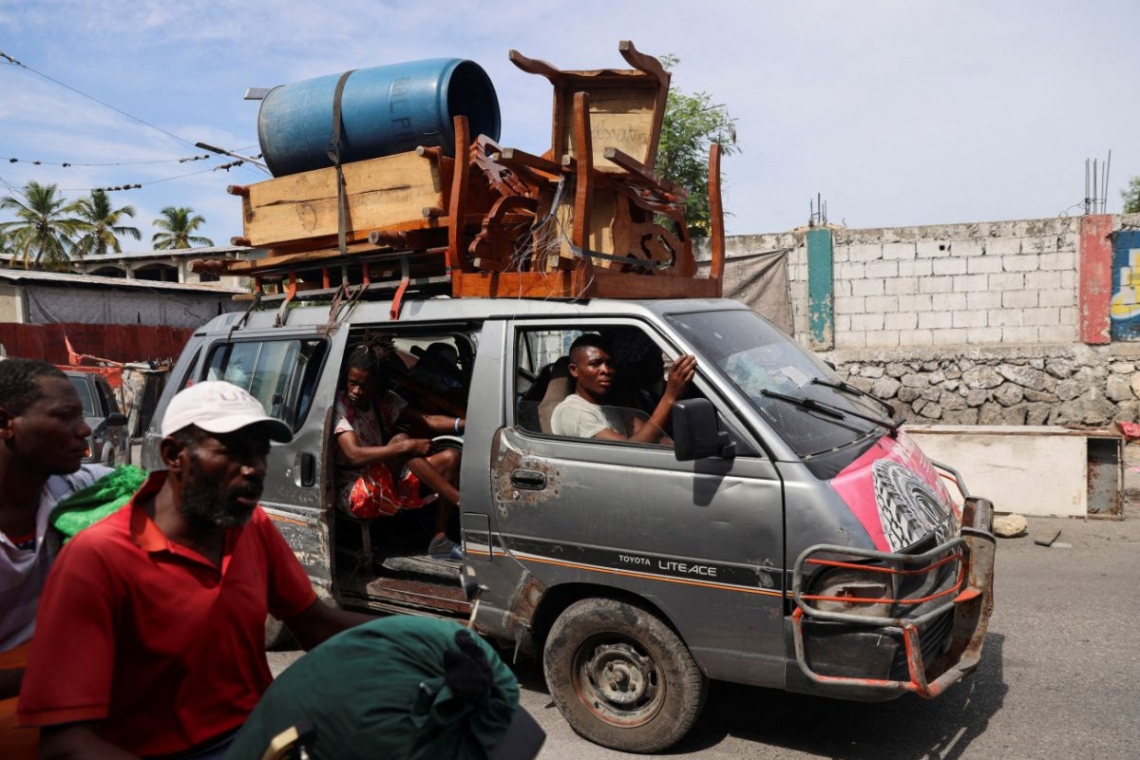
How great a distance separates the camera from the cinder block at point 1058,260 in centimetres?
1188

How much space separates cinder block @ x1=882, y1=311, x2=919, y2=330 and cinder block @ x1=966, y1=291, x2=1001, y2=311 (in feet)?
2.39

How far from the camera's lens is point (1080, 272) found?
38.9ft

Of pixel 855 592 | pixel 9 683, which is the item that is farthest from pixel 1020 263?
pixel 9 683

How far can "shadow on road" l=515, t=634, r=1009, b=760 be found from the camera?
147 inches

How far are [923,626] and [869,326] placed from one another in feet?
33.2

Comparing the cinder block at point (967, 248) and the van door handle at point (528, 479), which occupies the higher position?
the cinder block at point (967, 248)

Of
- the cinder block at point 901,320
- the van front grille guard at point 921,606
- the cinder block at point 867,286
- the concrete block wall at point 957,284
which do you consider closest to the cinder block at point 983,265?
the concrete block wall at point 957,284

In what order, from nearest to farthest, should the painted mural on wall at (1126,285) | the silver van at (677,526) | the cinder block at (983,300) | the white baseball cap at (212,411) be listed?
the white baseball cap at (212,411), the silver van at (677,526), the painted mural on wall at (1126,285), the cinder block at (983,300)

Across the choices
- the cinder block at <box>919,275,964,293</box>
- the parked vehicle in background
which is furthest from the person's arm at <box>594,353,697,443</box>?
the cinder block at <box>919,275,964,293</box>

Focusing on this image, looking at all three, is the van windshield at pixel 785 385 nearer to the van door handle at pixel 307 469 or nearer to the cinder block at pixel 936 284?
the van door handle at pixel 307 469

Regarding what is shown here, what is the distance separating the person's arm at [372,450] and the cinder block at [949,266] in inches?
392

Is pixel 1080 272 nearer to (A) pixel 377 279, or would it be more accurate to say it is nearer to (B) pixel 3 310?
(A) pixel 377 279

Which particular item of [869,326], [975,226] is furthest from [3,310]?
[975,226]

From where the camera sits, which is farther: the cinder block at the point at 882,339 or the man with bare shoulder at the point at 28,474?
the cinder block at the point at 882,339
